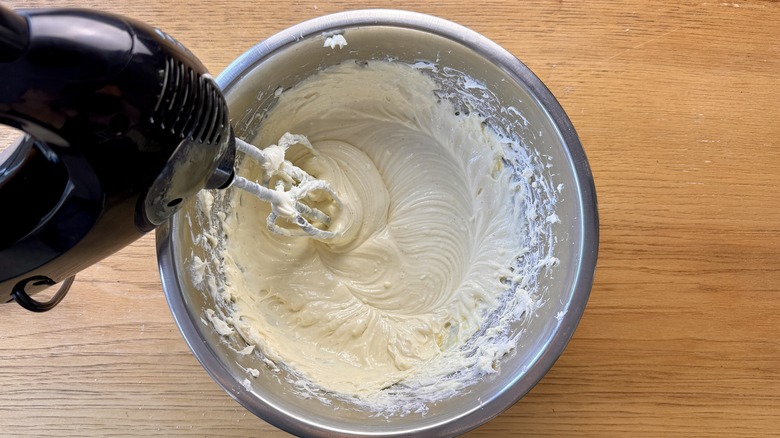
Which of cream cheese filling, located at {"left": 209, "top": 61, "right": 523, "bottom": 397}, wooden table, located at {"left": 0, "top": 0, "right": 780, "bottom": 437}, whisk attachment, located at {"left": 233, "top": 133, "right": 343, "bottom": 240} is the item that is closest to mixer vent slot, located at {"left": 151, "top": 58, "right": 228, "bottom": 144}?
whisk attachment, located at {"left": 233, "top": 133, "right": 343, "bottom": 240}

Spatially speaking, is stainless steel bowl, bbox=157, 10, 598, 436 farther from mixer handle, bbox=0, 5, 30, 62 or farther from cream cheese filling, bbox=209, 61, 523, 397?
mixer handle, bbox=0, 5, 30, 62

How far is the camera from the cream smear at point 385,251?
3.33 feet

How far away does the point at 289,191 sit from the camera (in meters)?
1.03

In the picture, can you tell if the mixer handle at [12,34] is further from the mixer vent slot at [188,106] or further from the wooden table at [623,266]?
the wooden table at [623,266]

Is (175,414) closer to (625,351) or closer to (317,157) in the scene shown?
(317,157)

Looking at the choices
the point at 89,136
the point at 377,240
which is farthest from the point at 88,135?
the point at 377,240

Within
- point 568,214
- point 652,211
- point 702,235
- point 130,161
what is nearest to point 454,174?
point 568,214

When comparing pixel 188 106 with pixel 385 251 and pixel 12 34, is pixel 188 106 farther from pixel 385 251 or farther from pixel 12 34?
pixel 385 251

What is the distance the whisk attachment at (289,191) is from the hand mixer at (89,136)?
27 centimetres

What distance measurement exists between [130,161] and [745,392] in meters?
1.27

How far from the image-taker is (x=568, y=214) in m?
0.93

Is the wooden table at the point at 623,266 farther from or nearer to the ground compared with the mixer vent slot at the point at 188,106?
nearer to the ground

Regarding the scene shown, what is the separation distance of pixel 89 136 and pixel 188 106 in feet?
0.38

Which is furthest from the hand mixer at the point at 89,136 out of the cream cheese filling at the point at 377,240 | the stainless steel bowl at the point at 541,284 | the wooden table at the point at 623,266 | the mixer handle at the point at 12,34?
the wooden table at the point at 623,266
